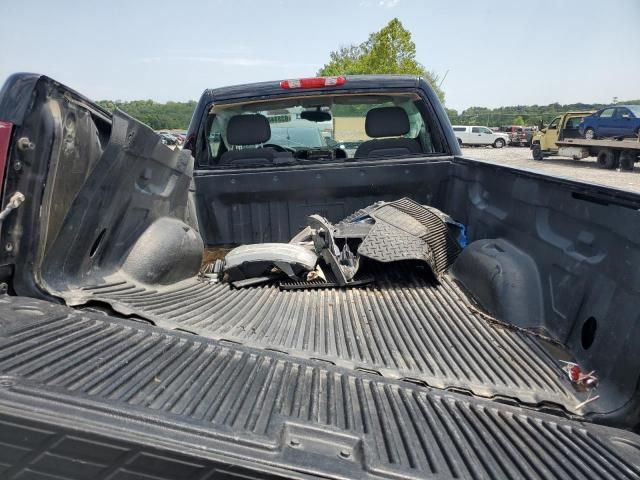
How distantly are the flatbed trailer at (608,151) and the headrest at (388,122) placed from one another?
62.5 ft

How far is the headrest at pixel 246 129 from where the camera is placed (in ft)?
12.9

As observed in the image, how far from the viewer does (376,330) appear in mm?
2324

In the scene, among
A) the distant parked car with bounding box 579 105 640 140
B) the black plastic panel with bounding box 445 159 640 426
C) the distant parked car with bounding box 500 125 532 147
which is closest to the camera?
the black plastic panel with bounding box 445 159 640 426

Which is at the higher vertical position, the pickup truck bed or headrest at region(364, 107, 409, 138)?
headrest at region(364, 107, 409, 138)

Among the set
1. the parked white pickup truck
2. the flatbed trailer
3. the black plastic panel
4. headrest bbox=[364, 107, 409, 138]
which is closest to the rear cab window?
headrest bbox=[364, 107, 409, 138]

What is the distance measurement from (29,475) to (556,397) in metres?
1.71

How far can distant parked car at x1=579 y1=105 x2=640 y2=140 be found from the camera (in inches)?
810

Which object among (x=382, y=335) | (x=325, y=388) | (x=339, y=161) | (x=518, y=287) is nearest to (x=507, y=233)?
(x=518, y=287)

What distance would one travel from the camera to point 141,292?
7.08ft

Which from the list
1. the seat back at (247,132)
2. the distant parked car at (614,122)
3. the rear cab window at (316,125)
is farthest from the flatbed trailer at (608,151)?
the seat back at (247,132)

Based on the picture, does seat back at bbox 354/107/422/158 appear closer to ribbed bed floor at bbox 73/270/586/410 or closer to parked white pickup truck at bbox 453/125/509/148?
ribbed bed floor at bbox 73/270/586/410

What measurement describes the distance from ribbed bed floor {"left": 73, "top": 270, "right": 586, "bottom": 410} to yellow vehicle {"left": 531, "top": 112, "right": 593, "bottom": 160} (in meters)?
25.6

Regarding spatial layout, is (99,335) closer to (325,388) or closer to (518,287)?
(325,388)

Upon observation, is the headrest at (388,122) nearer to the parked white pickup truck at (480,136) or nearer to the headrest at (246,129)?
the headrest at (246,129)
